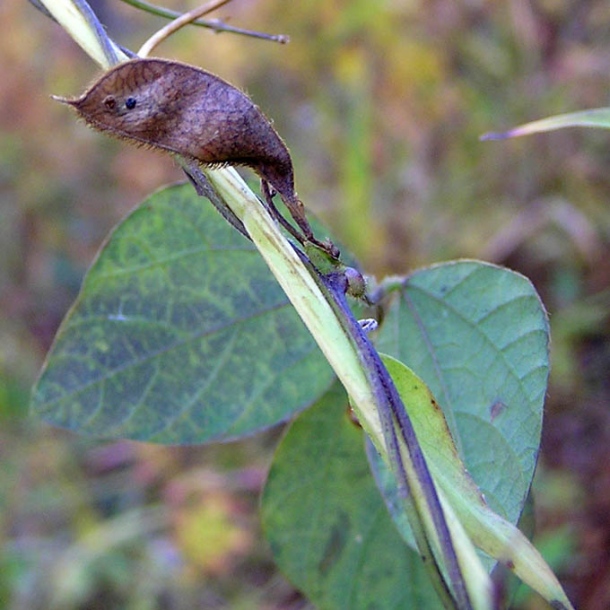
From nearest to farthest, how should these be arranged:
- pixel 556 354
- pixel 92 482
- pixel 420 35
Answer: pixel 556 354
pixel 92 482
pixel 420 35

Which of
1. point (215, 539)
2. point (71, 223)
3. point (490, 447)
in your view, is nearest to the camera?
point (490, 447)

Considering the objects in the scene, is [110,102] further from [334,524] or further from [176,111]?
[334,524]

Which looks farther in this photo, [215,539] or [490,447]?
[215,539]

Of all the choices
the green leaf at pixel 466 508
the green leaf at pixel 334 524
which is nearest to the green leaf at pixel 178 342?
the green leaf at pixel 334 524

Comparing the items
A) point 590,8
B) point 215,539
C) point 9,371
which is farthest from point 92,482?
point 590,8

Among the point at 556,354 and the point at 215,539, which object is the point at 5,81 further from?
the point at 556,354
